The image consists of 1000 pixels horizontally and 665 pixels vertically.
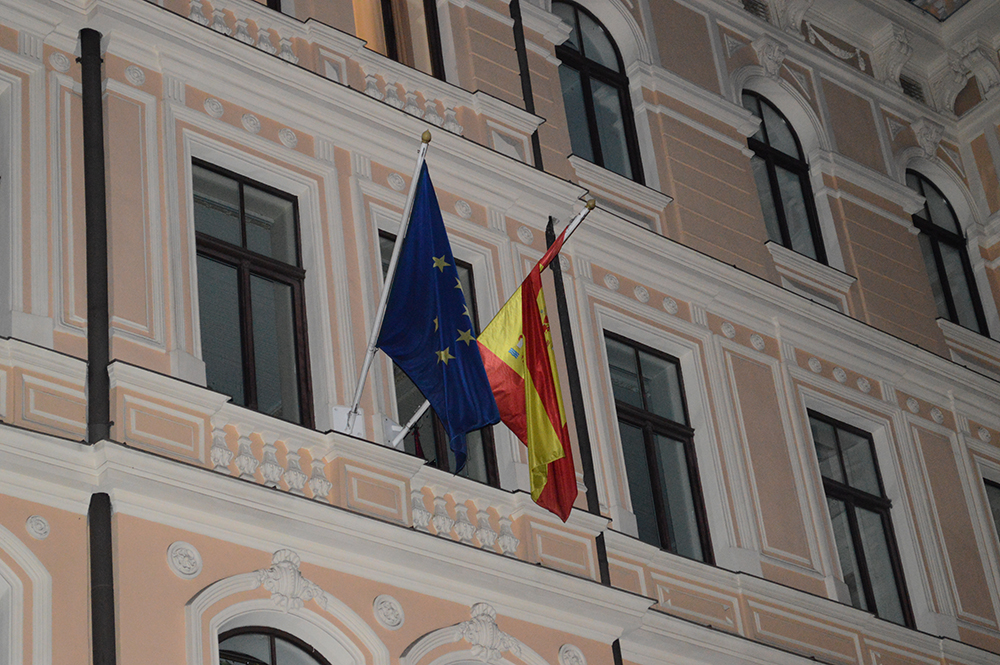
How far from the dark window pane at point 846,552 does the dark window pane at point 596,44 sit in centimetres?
462

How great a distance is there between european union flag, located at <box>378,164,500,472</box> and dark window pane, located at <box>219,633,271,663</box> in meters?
1.62

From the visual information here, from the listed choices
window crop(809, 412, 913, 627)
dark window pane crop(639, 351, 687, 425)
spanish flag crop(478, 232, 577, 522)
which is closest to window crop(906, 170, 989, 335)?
window crop(809, 412, 913, 627)

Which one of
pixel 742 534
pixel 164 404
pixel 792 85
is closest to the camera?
pixel 164 404

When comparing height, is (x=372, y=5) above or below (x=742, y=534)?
above

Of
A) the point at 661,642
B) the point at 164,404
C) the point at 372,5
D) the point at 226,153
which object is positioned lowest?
the point at 661,642

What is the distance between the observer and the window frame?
16906 mm

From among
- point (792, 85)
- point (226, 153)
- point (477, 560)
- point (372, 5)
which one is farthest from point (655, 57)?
point (477, 560)

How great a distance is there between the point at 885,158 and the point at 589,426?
22.1ft

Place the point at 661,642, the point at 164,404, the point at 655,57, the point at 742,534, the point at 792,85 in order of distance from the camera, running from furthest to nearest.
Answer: the point at 792,85 < the point at 655,57 < the point at 742,534 < the point at 661,642 < the point at 164,404

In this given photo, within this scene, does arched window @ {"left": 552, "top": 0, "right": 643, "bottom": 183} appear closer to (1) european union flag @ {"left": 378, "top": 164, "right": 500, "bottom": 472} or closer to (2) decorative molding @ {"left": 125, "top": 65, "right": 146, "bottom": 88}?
(1) european union flag @ {"left": 378, "top": 164, "right": 500, "bottom": 472}

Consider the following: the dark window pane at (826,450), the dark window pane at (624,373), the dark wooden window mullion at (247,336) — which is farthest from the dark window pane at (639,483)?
the dark wooden window mullion at (247,336)

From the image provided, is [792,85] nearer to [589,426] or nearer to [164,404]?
[589,426]

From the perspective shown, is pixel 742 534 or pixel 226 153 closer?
pixel 226 153

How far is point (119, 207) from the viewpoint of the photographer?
11.0 meters
